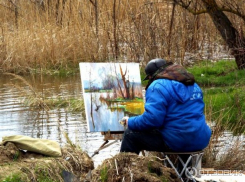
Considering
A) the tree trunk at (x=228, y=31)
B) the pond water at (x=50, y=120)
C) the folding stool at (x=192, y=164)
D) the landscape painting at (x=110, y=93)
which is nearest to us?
the folding stool at (x=192, y=164)

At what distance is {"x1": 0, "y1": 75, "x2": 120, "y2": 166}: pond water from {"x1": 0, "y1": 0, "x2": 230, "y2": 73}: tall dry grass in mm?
1030

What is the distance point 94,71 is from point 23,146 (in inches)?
45.5

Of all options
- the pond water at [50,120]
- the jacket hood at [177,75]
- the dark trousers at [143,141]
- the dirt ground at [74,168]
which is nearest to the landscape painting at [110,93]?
the dirt ground at [74,168]

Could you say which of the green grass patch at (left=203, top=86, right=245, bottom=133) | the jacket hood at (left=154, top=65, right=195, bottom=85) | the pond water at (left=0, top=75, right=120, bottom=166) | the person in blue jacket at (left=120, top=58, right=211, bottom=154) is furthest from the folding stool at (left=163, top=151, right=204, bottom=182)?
the green grass patch at (left=203, top=86, right=245, bottom=133)

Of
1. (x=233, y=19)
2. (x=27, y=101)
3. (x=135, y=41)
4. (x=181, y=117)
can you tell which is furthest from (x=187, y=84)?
(x=233, y=19)

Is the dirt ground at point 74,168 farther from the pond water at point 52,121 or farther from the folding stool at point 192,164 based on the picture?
the pond water at point 52,121

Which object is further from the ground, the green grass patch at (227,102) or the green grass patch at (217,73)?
the green grass patch at (217,73)

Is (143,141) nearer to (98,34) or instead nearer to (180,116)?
(180,116)

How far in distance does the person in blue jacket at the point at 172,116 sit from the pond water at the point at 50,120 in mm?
1639

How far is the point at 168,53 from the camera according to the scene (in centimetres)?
1138

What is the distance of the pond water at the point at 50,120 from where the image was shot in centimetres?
762

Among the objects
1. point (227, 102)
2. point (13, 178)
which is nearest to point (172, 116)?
point (13, 178)

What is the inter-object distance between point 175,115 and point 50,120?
174 inches

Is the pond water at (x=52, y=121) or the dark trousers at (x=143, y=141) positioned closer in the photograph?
the dark trousers at (x=143, y=141)
